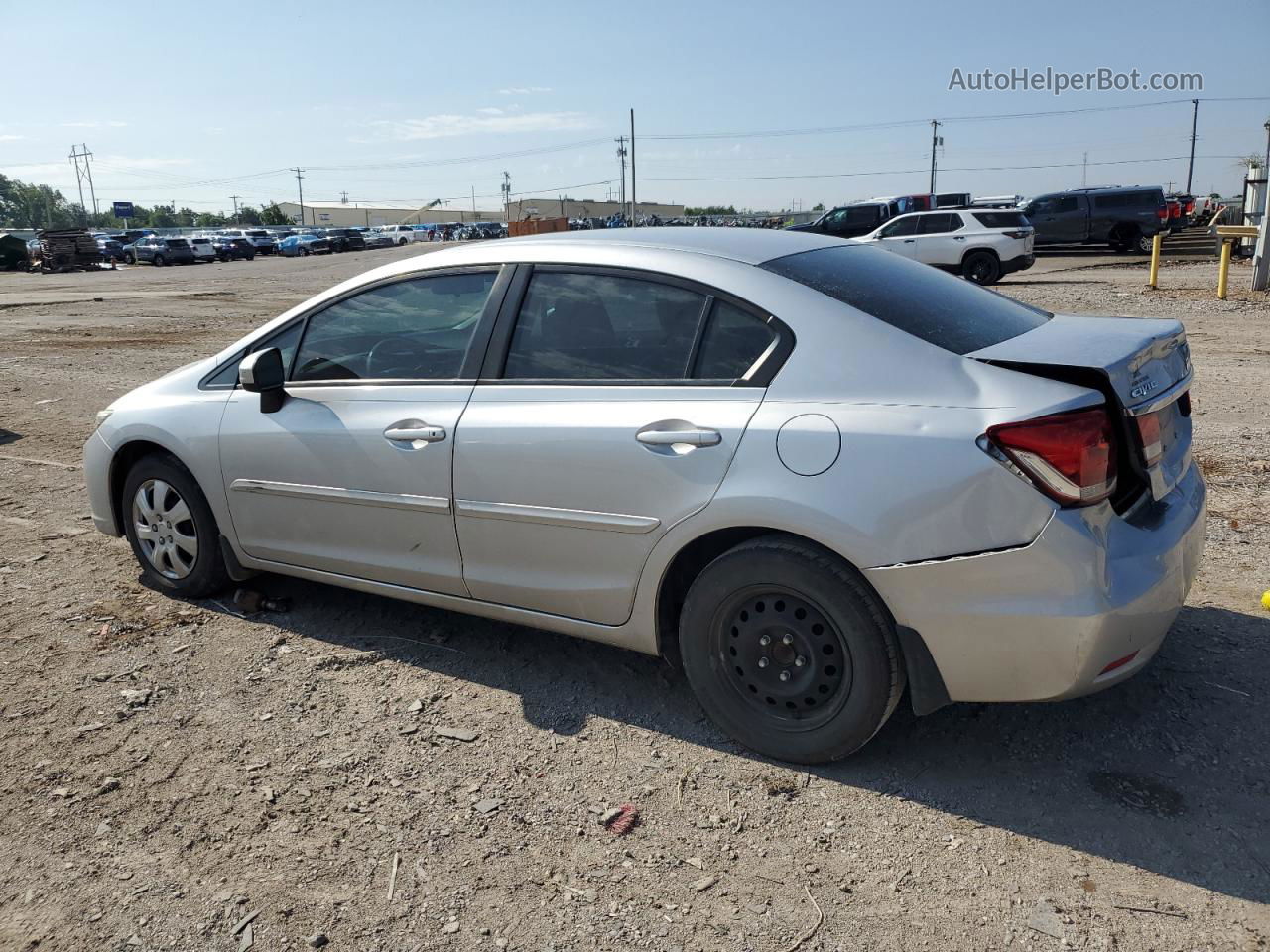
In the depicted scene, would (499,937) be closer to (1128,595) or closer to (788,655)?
(788,655)

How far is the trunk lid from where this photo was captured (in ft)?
9.55

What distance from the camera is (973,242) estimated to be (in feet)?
75.9

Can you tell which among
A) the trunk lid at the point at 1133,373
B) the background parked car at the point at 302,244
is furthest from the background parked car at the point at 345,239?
the trunk lid at the point at 1133,373

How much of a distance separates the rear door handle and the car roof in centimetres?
66

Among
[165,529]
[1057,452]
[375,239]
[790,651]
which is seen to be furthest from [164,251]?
[1057,452]

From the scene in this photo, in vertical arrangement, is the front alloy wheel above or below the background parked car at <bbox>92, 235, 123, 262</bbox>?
below

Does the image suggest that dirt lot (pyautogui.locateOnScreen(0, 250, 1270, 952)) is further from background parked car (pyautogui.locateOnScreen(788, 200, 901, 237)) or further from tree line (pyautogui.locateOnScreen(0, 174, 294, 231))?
tree line (pyautogui.locateOnScreen(0, 174, 294, 231))

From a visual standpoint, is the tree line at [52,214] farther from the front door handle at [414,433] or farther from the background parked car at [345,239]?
the front door handle at [414,433]

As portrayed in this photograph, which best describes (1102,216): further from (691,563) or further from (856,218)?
(691,563)

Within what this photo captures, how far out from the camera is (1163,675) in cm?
376

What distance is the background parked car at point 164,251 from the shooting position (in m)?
53.8

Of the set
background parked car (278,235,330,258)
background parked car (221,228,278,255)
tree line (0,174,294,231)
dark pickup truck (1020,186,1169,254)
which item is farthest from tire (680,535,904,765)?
tree line (0,174,294,231)

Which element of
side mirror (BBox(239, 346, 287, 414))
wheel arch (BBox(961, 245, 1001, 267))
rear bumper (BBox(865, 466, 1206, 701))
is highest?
side mirror (BBox(239, 346, 287, 414))

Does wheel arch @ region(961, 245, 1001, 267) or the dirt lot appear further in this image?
wheel arch @ region(961, 245, 1001, 267)
